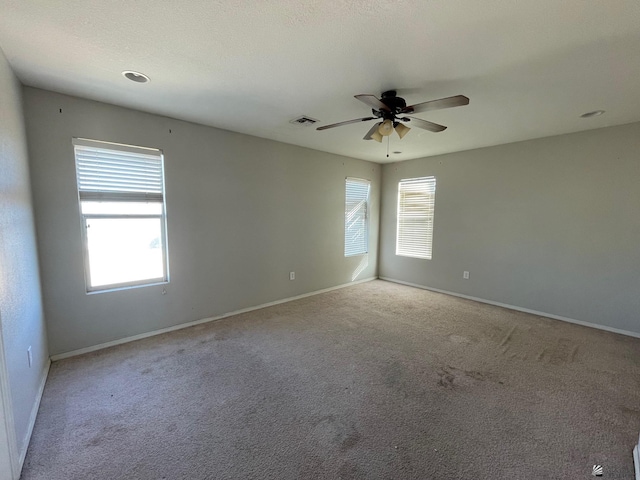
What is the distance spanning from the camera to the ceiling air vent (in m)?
3.11

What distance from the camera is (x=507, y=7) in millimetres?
1444

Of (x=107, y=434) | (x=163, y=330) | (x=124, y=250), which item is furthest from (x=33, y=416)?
(x=124, y=250)

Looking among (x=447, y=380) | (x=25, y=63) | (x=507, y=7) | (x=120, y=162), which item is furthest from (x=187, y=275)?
(x=507, y=7)

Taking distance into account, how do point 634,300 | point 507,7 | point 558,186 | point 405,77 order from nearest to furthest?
point 507,7 < point 405,77 < point 634,300 < point 558,186

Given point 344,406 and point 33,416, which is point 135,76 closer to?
point 33,416

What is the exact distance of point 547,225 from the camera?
12.4 feet

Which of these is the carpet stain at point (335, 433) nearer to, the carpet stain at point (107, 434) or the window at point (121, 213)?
the carpet stain at point (107, 434)

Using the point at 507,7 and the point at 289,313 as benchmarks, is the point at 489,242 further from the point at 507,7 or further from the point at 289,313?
the point at 507,7

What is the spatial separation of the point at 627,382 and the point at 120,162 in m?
5.13

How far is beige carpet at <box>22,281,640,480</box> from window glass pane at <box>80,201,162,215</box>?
1.41 m

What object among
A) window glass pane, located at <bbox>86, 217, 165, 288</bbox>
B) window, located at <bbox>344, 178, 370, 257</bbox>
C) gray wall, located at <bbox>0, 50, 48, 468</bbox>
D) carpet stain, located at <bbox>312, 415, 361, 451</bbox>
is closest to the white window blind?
window glass pane, located at <bbox>86, 217, 165, 288</bbox>

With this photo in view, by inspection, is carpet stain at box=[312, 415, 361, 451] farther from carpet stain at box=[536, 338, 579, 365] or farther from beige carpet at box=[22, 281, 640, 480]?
carpet stain at box=[536, 338, 579, 365]

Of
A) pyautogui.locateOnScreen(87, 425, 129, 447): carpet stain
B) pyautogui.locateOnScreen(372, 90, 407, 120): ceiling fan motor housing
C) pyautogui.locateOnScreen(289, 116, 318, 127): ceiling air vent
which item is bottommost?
pyautogui.locateOnScreen(87, 425, 129, 447): carpet stain

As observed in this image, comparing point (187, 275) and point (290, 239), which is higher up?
point (290, 239)
